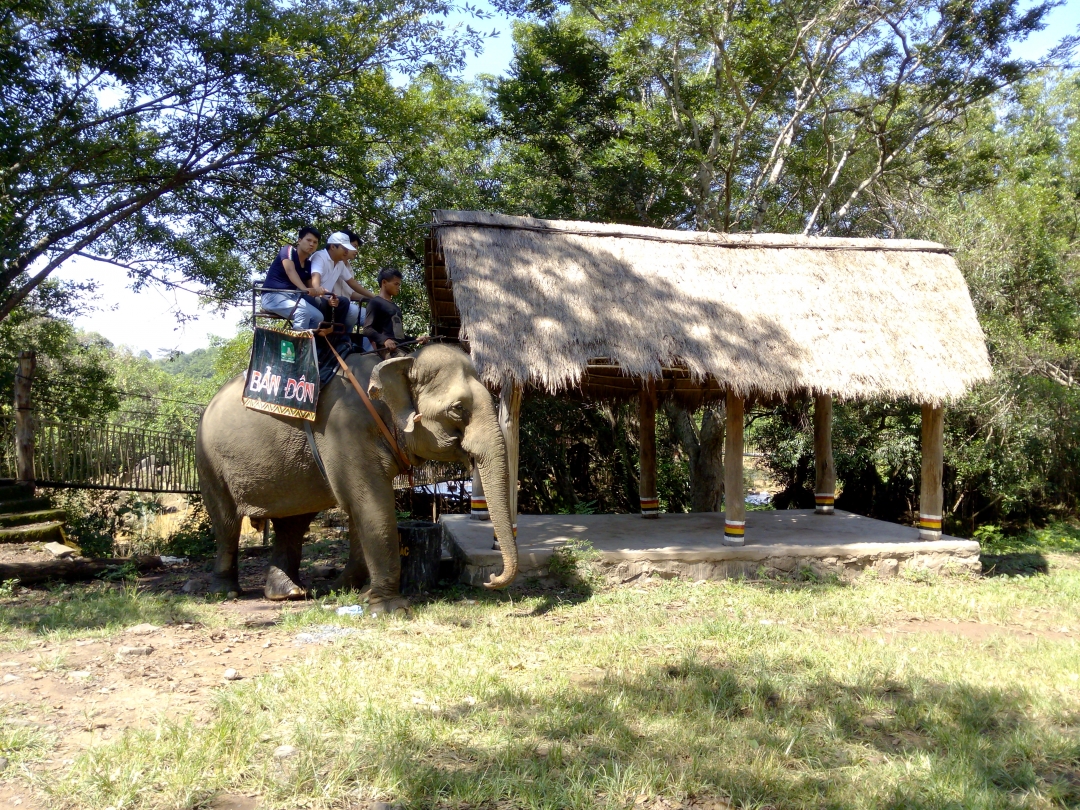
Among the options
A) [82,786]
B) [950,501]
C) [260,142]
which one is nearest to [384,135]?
[260,142]

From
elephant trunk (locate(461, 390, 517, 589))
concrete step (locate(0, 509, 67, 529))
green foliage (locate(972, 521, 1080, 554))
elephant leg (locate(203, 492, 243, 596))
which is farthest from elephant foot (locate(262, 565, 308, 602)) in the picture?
green foliage (locate(972, 521, 1080, 554))

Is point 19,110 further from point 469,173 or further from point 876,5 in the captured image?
point 876,5

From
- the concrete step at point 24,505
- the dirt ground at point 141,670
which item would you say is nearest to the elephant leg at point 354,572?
the dirt ground at point 141,670

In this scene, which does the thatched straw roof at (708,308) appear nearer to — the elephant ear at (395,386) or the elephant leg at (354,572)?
the elephant ear at (395,386)

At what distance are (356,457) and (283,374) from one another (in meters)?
0.95

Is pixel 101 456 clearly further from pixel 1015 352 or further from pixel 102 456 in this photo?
pixel 1015 352

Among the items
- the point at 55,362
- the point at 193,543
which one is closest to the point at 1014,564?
the point at 193,543

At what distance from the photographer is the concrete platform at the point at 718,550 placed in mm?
7820

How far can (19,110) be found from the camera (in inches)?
351

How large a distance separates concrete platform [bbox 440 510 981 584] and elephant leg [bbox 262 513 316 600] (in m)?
1.52

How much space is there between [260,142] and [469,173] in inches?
217

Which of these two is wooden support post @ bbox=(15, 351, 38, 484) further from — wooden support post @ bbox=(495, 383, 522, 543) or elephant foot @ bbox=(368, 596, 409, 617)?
wooden support post @ bbox=(495, 383, 522, 543)

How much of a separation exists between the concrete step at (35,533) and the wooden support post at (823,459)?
1000 centimetres

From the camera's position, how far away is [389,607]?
20.7ft
